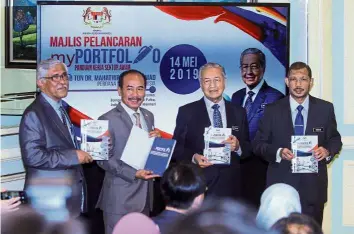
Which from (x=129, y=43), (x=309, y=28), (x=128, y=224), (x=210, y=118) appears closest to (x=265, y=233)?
(x=128, y=224)

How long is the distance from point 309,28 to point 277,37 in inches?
22.3

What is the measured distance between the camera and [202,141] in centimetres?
500

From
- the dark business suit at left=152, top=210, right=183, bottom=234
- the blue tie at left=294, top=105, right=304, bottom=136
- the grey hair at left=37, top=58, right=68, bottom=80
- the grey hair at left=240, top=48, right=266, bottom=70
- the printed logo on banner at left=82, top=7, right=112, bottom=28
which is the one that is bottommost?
the dark business suit at left=152, top=210, right=183, bottom=234

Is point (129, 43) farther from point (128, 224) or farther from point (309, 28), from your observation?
point (128, 224)

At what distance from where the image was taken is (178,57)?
5.16 meters

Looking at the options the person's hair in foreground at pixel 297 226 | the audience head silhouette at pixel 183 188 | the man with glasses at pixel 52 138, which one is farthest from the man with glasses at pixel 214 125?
the person's hair in foreground at pixel 297 226

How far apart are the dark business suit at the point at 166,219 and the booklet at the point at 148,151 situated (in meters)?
1.79

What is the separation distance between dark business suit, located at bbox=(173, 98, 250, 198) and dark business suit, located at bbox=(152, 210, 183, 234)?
76.7 inches

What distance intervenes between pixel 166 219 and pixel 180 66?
7.80 feet

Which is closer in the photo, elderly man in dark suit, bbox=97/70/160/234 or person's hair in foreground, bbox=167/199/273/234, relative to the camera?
person's hair in foreground, bbox=167/199/273/234

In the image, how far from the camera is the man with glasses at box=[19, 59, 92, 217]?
4.60 meters

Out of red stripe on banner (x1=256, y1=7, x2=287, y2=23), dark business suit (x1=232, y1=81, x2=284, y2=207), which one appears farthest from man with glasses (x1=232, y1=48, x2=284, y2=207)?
red stripe on banner (x1=256, y1=7, x2=287, y2=23)

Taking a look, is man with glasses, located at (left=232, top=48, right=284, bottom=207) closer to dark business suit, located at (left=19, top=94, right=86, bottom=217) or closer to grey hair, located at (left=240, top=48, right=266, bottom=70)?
grey hair, located at (left=240, top=48, right=266, bottom=70)

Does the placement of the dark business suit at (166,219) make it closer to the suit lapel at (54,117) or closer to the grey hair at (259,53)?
the suit lapel at (54,117)
